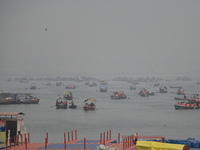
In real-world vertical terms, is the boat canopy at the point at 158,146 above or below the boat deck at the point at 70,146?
above

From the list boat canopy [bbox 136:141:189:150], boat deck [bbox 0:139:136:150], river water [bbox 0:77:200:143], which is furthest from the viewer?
river water [bbox 0:77:200:143]

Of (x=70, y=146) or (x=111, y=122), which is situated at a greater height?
(x=70, y=146)

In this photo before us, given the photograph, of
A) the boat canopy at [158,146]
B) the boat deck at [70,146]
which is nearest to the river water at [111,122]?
the boat deck at [70,146]

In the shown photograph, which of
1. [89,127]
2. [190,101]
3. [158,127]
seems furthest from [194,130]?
[190,101]

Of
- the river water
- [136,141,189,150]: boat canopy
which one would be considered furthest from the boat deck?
the river water

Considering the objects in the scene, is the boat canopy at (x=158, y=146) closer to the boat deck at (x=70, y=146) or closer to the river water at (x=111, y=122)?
the boat deck at (x=70, y=146)

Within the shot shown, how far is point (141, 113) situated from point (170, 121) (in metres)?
15.2

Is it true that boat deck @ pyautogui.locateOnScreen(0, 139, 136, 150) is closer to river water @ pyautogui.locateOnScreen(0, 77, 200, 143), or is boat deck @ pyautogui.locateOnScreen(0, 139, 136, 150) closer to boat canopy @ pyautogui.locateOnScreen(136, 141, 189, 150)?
boat canopy @ pyautogui.locateOnScreen(136, 141, 189, 150)

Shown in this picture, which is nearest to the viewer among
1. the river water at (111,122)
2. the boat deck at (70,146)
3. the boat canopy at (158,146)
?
the boat canopy at (158,146)

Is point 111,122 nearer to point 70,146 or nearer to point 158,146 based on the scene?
point 70,146

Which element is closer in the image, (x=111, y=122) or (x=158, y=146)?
(x=158, y=146)

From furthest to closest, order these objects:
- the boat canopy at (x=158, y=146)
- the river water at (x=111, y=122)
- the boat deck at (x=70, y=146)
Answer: the river water at (x=111, y=122)
the boat deck at (x=70, y=146)
the boat canopy at (x=158, y=146)

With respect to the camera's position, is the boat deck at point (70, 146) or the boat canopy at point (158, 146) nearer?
the boat canopy at point (158, 146)

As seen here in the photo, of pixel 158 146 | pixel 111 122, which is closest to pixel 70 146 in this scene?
pixel 158 146
